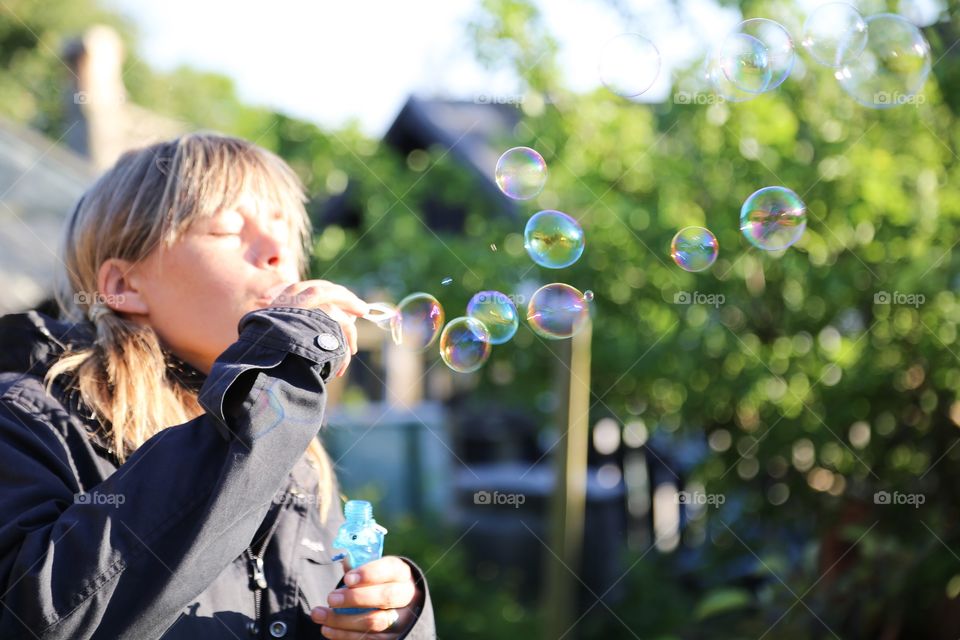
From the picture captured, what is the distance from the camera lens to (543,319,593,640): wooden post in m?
4.00

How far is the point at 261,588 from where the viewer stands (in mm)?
1330

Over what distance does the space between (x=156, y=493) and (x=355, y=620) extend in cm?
32

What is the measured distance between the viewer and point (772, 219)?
2.71m

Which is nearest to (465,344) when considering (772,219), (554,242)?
(554,242)

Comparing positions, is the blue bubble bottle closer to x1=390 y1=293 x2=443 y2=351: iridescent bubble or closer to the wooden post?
x1=390 y1=293 x2=443 y2=351: iridescent bubble

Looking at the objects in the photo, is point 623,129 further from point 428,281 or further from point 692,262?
point 692,262

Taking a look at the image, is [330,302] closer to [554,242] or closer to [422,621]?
[422,621]

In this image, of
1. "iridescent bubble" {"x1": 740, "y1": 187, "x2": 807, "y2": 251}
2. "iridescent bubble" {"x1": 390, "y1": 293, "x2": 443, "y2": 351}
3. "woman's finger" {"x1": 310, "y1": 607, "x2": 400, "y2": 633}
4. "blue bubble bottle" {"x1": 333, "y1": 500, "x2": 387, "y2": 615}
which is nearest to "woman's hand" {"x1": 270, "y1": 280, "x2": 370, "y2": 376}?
"blue bubble bottle" {"x1": 333, "y1": 500, "x2": 387, "y2": 615}

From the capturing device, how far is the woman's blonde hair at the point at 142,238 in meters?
1.31

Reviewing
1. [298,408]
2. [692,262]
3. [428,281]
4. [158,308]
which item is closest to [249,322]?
[298,408]

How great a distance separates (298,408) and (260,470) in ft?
0.29

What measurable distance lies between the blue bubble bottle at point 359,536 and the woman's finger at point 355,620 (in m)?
0.08

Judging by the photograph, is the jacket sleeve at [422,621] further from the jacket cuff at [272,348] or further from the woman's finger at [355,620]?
the jacket cuff at [272,348]

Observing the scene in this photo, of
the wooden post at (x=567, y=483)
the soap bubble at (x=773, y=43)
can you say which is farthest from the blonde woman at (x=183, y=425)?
the wooden post at (x=567, y=483)
